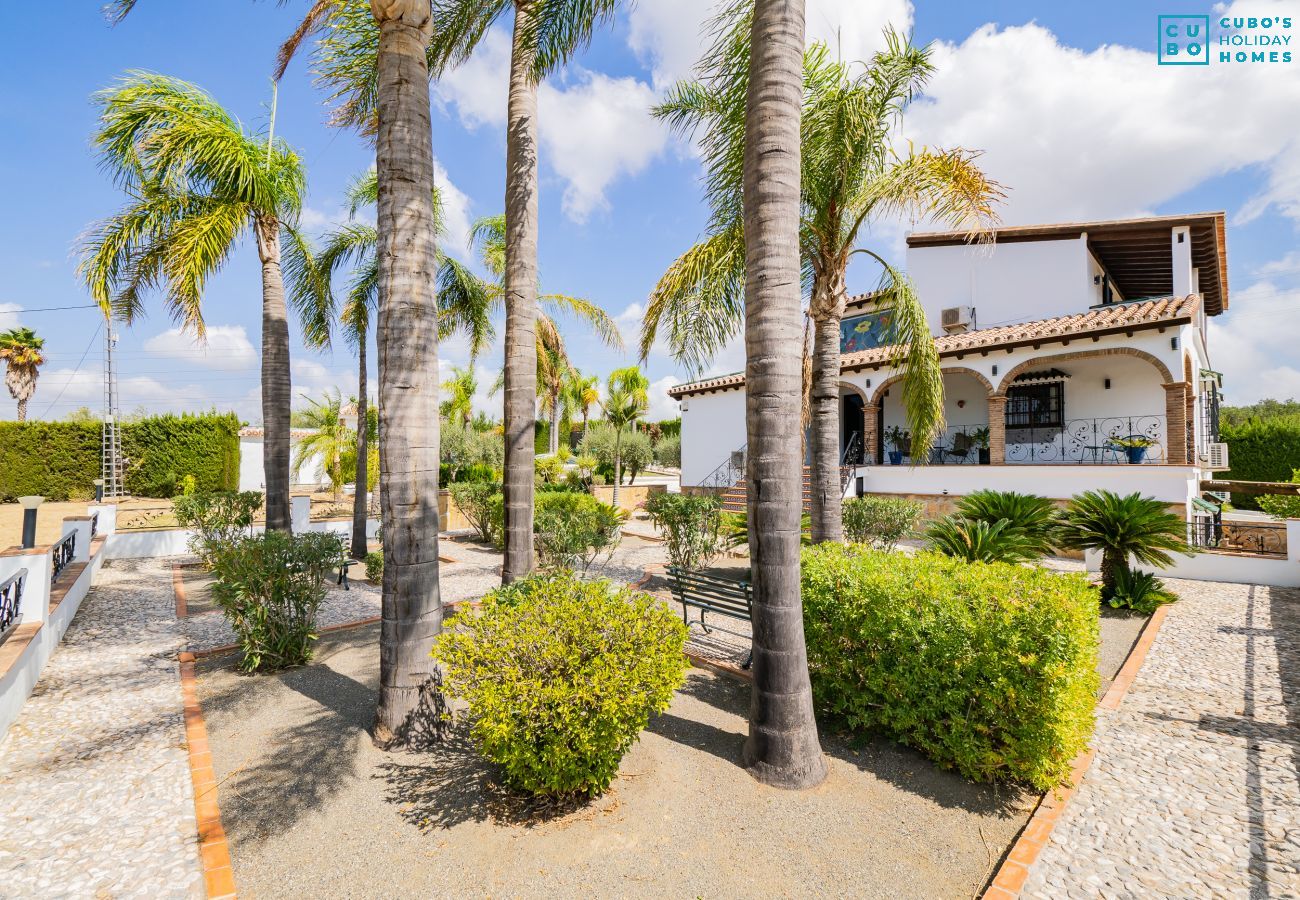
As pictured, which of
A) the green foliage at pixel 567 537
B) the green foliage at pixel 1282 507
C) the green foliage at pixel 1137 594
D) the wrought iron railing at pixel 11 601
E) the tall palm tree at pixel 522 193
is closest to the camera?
the wrought iron railing at pixel 11 601

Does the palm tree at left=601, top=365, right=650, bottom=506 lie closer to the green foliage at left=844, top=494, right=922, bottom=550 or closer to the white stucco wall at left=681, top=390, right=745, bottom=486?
the white stucco wall at left=681, top=390, right=745, bottom=486

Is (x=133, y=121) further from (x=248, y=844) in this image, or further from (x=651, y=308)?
(x=248, y=844)

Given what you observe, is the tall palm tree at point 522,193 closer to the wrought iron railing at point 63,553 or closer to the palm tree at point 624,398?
the wrought iron railing at point 63,553

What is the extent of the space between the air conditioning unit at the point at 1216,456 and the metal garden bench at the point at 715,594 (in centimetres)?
1713

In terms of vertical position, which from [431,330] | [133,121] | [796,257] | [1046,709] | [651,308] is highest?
[133,121]

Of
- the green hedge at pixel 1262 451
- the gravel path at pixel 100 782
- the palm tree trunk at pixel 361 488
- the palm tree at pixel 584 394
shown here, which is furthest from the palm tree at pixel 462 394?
the green hedge at pixel 1262 451

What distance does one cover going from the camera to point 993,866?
2961 millimetres

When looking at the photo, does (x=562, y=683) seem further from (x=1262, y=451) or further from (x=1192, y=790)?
(x=1262, y=451)

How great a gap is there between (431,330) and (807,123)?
5.61 meters

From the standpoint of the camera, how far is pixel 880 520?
11039 mm

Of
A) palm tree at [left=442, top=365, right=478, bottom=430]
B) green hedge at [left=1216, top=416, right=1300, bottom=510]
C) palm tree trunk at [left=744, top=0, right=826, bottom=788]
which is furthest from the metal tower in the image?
green hedge at [left=1216, top=416, right=1300, bottom=510]

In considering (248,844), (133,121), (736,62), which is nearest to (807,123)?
(736,62)

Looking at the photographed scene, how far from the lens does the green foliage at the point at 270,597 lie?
5.48 metres

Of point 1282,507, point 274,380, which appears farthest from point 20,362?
point 1282,507
